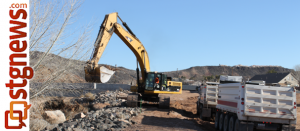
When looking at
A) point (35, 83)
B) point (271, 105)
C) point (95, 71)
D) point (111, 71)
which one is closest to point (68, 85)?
point (35, 83)

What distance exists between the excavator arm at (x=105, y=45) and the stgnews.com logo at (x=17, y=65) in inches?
166

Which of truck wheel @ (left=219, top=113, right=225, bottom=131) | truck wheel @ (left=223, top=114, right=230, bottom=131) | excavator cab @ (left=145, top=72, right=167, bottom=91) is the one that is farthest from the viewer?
excavator cab @ (left=145, top=72, right=167, bottom=91)

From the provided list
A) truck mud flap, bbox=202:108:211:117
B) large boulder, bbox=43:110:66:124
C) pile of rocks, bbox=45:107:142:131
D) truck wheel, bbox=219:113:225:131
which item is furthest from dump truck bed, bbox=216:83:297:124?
large boulder, bbox=43:110:66:124

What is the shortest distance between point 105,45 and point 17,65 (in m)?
8.43

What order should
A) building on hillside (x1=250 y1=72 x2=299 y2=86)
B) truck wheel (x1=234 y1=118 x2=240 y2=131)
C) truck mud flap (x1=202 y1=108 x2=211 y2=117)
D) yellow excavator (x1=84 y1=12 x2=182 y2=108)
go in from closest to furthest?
truck wheel (x1=234 y1=118 x2=240 y2=131)
truck mud flap (x1=202 y1=108 x2=211 y2=117)
yellow excavator (x1=84 y1=12 x2=182 y2=108)
building on hillside (x1=250 y1=72 x2=299 y2=86)

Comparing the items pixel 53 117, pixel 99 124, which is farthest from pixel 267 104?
pixel 53 117

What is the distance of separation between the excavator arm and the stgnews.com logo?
4.22m

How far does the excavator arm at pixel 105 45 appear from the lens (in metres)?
14.1

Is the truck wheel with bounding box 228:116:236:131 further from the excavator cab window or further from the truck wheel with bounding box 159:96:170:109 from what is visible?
the truck wheel with bounding box 159:96:170:109

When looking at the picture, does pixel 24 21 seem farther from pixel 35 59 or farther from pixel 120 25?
pixel 120 25

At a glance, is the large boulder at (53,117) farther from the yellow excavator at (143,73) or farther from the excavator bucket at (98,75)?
the yellow excavator at (143,73)

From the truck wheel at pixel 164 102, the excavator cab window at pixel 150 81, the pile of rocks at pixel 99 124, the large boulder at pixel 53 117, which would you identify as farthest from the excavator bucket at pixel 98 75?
the truck wheel at pixel 164 102

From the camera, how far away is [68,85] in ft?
34.3

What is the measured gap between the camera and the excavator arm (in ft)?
46.3
